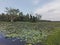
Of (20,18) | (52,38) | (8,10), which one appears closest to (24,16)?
(20,18)

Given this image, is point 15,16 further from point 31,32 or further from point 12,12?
point 31,32

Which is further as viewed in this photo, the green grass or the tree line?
the tree line

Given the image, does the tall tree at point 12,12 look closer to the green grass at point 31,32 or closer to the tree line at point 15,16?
the tree line at point 15,16

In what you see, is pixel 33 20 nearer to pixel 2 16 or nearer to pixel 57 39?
pixel 2 16

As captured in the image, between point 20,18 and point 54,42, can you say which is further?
point 20,18

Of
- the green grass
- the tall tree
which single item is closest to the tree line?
the tall tree

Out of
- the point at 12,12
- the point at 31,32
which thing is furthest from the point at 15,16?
the point at 31,32

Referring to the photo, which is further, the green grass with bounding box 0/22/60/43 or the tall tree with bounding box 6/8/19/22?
the tall tree with bounding box 6/8/19/22

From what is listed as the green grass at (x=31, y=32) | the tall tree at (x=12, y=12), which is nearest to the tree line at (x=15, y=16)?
the tall tree at (x=12, y=12)

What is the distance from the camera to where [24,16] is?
29.8 meters

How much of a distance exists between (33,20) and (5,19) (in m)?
5.78

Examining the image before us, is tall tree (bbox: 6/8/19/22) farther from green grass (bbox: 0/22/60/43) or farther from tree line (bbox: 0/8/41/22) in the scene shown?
green grass (bbox: 0/22/60/43)

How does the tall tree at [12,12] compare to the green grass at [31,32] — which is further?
the tall tree at [12,12]

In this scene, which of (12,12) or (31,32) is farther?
(12,12)
